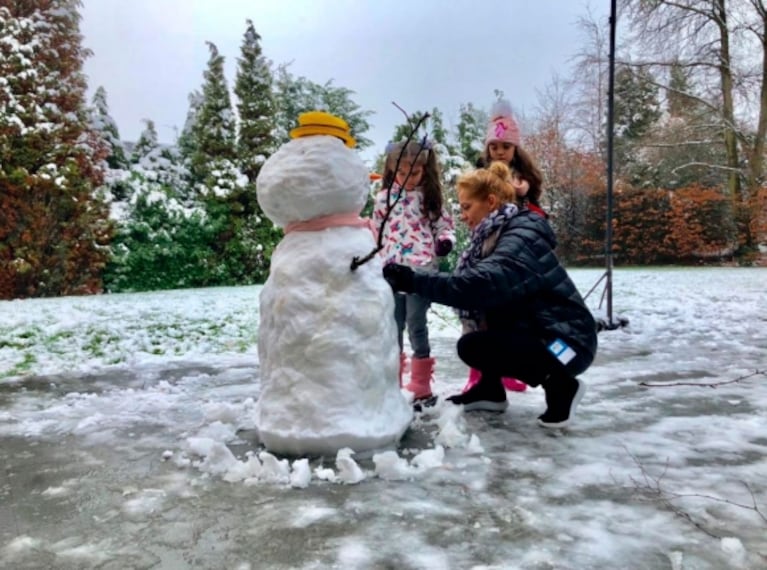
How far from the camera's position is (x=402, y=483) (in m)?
2.18

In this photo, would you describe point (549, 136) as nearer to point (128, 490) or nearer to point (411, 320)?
point (411, 320)

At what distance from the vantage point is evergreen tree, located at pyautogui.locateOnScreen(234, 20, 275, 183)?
14023mm

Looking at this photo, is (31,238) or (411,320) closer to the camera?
(411,320)

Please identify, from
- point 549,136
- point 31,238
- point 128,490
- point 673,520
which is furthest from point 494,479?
point 549,136

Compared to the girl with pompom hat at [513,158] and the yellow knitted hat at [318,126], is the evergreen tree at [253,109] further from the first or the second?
the yellow knitted hat at [318,126]

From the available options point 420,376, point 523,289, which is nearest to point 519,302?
point 523,289

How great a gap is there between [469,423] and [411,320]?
0.73 meters

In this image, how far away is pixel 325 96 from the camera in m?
18.7

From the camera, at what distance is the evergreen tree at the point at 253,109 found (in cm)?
1402

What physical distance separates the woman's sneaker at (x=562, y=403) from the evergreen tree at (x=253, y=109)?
12.0 meters

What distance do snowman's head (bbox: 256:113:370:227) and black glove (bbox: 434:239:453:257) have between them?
3.44ft

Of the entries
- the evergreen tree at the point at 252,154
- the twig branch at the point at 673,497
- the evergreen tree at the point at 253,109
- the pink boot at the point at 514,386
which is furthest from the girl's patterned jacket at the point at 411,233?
the evergreen tree at the point at 253,109

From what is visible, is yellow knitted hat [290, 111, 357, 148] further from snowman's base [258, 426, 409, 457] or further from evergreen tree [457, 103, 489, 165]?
evergreen tree [457, 103, 489, 165]

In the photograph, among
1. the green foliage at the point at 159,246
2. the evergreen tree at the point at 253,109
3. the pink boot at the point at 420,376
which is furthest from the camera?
the evergreen tree at the point at 253,109
